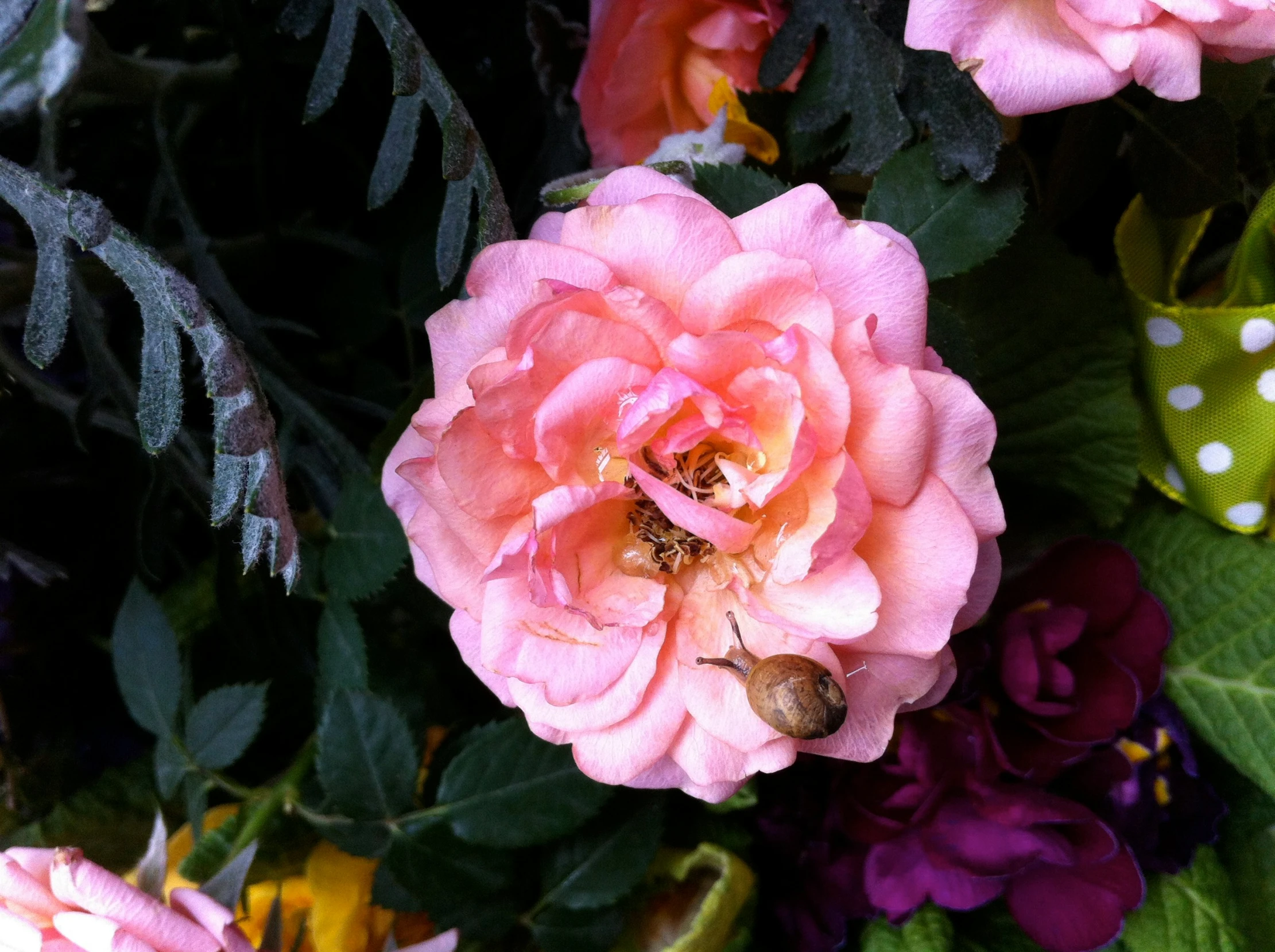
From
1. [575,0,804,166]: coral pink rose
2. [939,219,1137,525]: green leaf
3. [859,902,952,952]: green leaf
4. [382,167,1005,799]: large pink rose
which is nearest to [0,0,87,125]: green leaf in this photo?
[382,167,1005,799]: large pink rose

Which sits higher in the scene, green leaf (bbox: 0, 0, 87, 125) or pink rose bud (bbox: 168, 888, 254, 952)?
green leaf (bbox: 0, 0, 87, 125)

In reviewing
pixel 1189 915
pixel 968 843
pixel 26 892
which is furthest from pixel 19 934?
pixel 1189 915

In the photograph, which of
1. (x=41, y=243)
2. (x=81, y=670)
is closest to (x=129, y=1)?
(x=41, y=243)

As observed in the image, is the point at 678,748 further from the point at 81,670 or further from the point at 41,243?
the point at 81,670

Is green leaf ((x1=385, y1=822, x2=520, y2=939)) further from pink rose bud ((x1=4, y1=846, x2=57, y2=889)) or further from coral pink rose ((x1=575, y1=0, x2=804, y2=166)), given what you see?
coral pink rose ((x1=575, y1=0, x2=804, y2=166))

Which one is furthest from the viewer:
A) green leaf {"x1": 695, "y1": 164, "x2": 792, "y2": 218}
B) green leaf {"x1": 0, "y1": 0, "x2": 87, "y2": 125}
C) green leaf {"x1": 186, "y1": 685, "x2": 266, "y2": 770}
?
green leaf {"x1": 186, "y1": 685, "x2": 266, "y2": 770}
